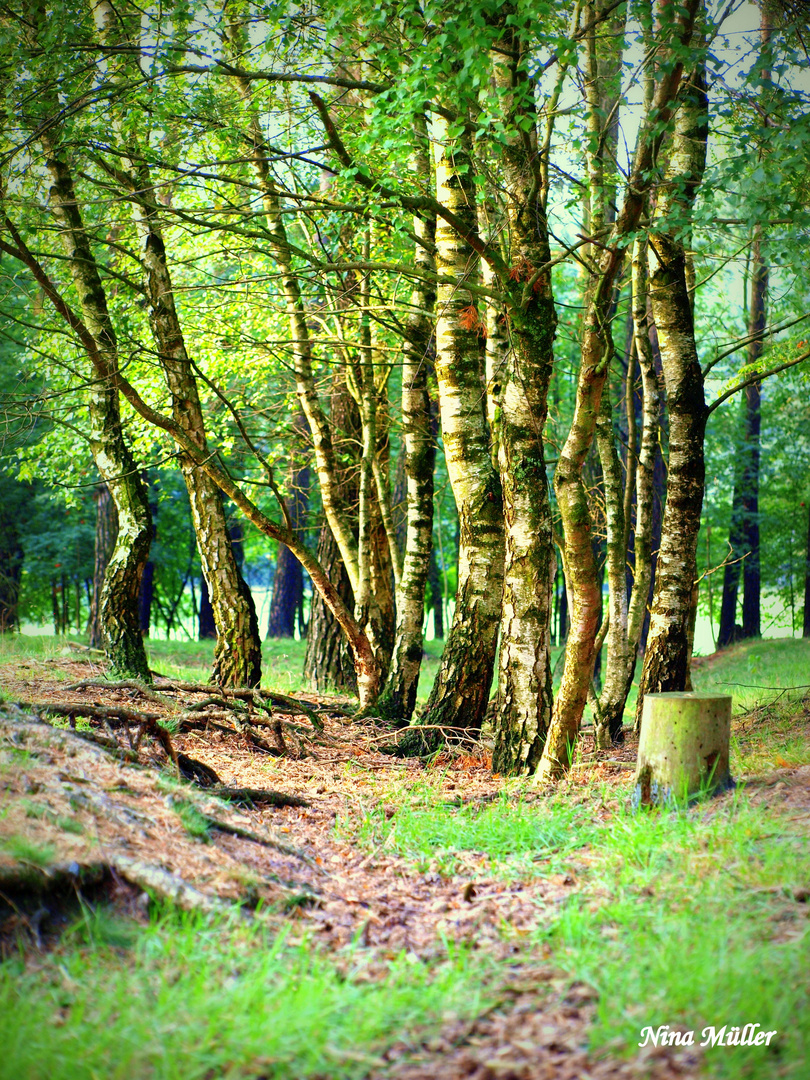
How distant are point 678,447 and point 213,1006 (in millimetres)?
5747

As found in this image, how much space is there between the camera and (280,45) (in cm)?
689

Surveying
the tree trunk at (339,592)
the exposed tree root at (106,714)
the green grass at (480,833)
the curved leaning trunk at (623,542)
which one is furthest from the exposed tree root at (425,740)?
the tree trunk at (339,592)

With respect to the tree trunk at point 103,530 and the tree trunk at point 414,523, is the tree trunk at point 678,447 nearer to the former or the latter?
the tree trunk at point 414,523

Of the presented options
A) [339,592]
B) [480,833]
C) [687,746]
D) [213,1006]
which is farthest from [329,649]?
[213,1006]

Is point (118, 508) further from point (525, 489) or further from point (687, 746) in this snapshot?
point (687, 746)

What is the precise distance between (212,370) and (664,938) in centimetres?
1105

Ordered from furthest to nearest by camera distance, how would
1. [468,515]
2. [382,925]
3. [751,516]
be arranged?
[751,516] < [468,515] < [382,925]

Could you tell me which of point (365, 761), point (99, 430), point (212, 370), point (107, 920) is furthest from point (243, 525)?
point (107, 920)

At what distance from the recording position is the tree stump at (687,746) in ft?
15.2

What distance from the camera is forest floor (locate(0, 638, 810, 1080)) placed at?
238 cm

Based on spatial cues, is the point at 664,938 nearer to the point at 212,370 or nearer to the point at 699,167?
the point at 699,167

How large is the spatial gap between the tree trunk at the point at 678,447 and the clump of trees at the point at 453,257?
2cm

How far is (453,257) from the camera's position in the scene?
24.1ft

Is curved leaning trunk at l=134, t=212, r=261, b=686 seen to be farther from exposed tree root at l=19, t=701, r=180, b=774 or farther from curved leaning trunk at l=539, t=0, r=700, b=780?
curved leaning trunk at l=539, t=0, r=700, b=780
